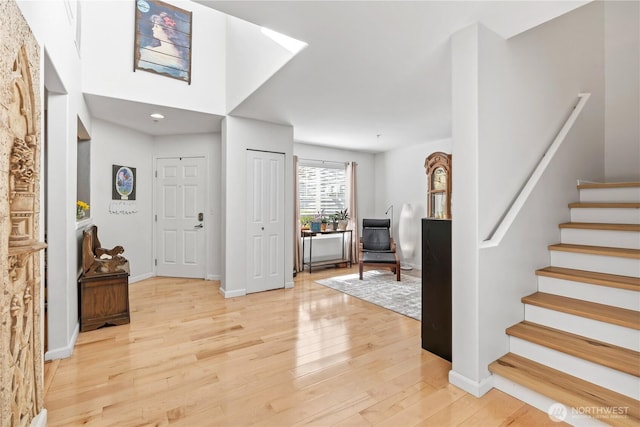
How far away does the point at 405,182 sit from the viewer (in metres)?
5.96

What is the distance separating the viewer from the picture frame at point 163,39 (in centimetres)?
360

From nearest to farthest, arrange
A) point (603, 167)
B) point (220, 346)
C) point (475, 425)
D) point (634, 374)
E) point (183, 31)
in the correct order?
point (634, 374) → point (475, 425) → point (220, 346) → point (603, 167) → point (183, 31)

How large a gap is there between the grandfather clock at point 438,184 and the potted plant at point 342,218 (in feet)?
5.28

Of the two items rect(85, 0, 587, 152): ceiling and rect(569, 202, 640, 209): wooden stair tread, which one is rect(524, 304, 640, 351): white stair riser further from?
rect(85, 0, 587, 152): ceiling

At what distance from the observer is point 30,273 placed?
1508 millimetres

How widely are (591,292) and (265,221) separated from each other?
3.51m

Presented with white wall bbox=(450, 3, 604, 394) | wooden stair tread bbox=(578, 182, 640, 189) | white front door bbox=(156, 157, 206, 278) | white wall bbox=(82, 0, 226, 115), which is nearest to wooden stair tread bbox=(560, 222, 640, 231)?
white wall bbox=(450, 3, 604, 394)

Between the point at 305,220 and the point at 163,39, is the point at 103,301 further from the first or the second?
the point at 305,220

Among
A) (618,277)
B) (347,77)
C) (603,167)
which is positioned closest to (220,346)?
(347,77)

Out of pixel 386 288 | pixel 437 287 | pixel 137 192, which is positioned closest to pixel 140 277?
pixel 137 192

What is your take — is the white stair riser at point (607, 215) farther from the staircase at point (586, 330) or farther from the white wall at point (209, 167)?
the white wall at point (209, 167)

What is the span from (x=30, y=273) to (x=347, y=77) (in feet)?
8.61


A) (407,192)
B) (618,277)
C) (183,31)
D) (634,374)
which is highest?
(183,31)

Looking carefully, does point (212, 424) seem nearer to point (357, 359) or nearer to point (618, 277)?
point (357, 359)
